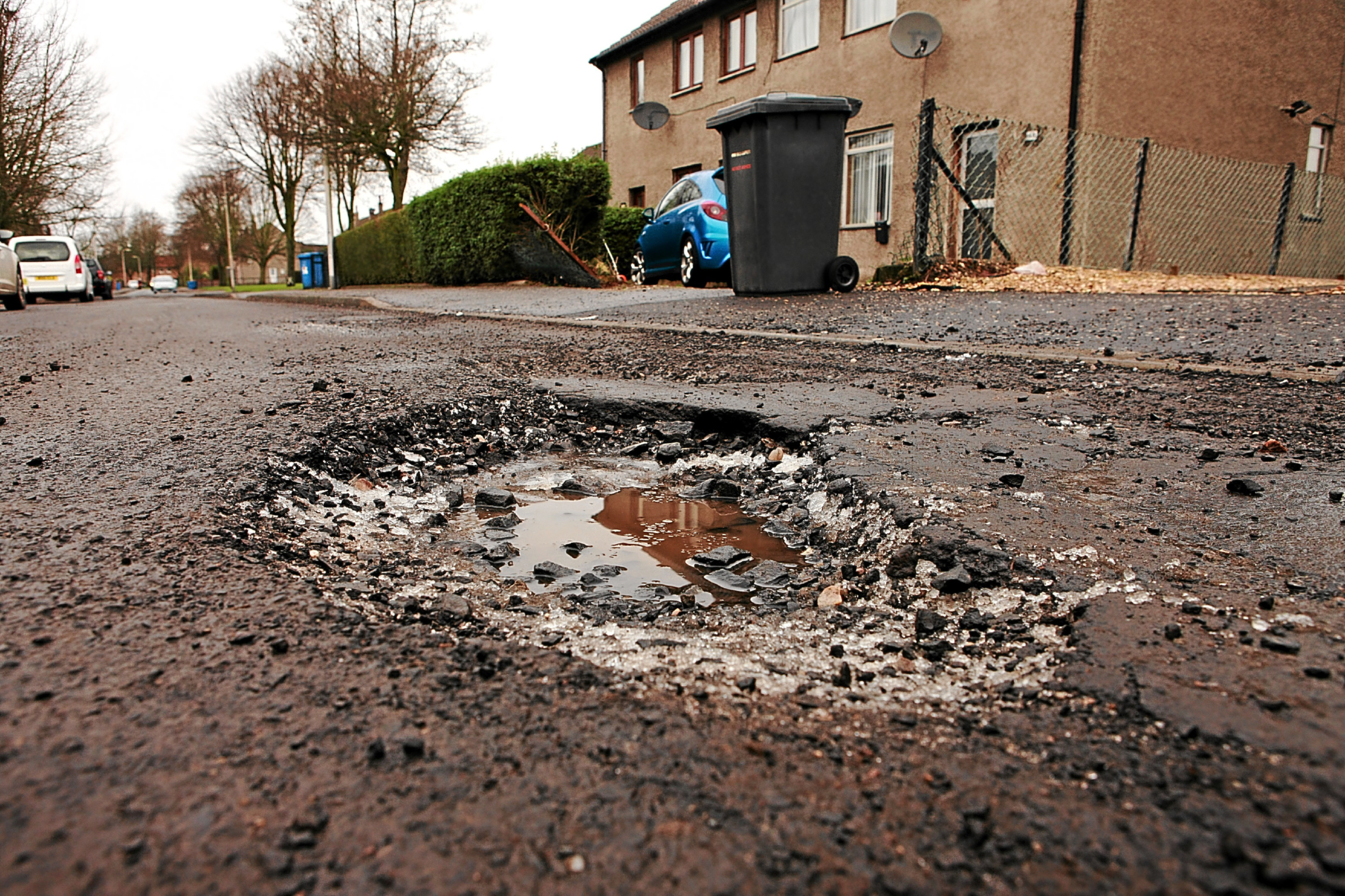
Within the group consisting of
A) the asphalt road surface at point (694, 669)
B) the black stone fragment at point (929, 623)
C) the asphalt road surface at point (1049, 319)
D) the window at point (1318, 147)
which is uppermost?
the window at point (1318, 147)

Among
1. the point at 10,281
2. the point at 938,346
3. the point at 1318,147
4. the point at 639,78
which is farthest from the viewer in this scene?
the point at 639,78

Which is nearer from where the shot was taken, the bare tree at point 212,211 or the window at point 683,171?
the window at point 683,171

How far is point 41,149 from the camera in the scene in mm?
27906

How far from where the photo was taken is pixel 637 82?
77.6ft

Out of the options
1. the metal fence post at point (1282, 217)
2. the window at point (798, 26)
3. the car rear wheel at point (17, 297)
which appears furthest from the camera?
the window at point (798, 26)

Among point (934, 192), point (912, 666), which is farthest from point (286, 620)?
point (934, 192)

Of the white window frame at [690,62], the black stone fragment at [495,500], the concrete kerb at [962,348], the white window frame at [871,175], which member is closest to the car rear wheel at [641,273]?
the white window frame at [871,175]

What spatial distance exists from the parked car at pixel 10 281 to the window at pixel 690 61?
47.8ft

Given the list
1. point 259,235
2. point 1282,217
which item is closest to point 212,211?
point 259,235

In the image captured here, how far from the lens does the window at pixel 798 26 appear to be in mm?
17406

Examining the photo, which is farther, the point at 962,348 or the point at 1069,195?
the point at 1069,195

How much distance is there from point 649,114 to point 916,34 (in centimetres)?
840

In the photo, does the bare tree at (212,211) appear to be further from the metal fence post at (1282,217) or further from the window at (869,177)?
the metal fence post at (1282,217)

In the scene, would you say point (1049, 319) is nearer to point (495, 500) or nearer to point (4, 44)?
point (495, 500)
